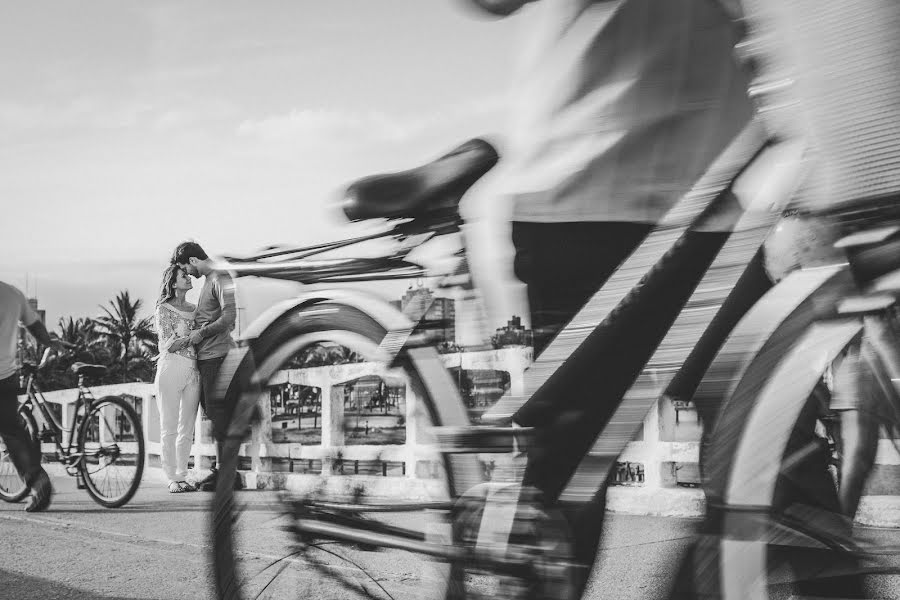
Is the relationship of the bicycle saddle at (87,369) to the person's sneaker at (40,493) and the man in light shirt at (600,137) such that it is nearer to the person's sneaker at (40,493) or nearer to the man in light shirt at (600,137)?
the person's sneaker at (40,493)

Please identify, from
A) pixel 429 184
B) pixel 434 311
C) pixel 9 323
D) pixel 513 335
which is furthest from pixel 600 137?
pixel 9 323

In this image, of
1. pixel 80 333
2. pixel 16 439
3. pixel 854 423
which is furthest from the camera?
pixel 80 333

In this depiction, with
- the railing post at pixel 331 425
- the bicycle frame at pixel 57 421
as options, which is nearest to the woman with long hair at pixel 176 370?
the bicycle frame at pixel 57 421

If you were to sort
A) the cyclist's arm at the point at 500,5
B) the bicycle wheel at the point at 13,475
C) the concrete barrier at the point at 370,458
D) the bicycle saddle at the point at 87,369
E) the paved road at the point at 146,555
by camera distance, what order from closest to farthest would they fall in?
the concrete barrier at the point at 370,458, the cyclist's arm at the point at 500,5, the paved road at the point at 146,555, the bicycle saddle at the point at 87,369, the bicycle wheel at the point at 13,475

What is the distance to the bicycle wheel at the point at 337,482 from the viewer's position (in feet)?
7.32

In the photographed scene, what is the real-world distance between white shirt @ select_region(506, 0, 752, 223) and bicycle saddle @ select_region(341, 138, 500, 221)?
0.20 m

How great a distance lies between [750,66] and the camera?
1765 mm

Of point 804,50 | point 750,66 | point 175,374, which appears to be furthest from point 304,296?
point 175,374

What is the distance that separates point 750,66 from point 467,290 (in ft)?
2.84

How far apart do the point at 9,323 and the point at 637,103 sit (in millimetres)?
6146

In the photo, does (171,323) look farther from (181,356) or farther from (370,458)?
(370,458)

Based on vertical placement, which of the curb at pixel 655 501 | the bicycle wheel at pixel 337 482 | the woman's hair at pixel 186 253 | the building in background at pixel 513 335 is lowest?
the curb at pixel 655 501

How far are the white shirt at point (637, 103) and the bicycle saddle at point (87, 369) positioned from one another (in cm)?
642

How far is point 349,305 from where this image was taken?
244 cm
